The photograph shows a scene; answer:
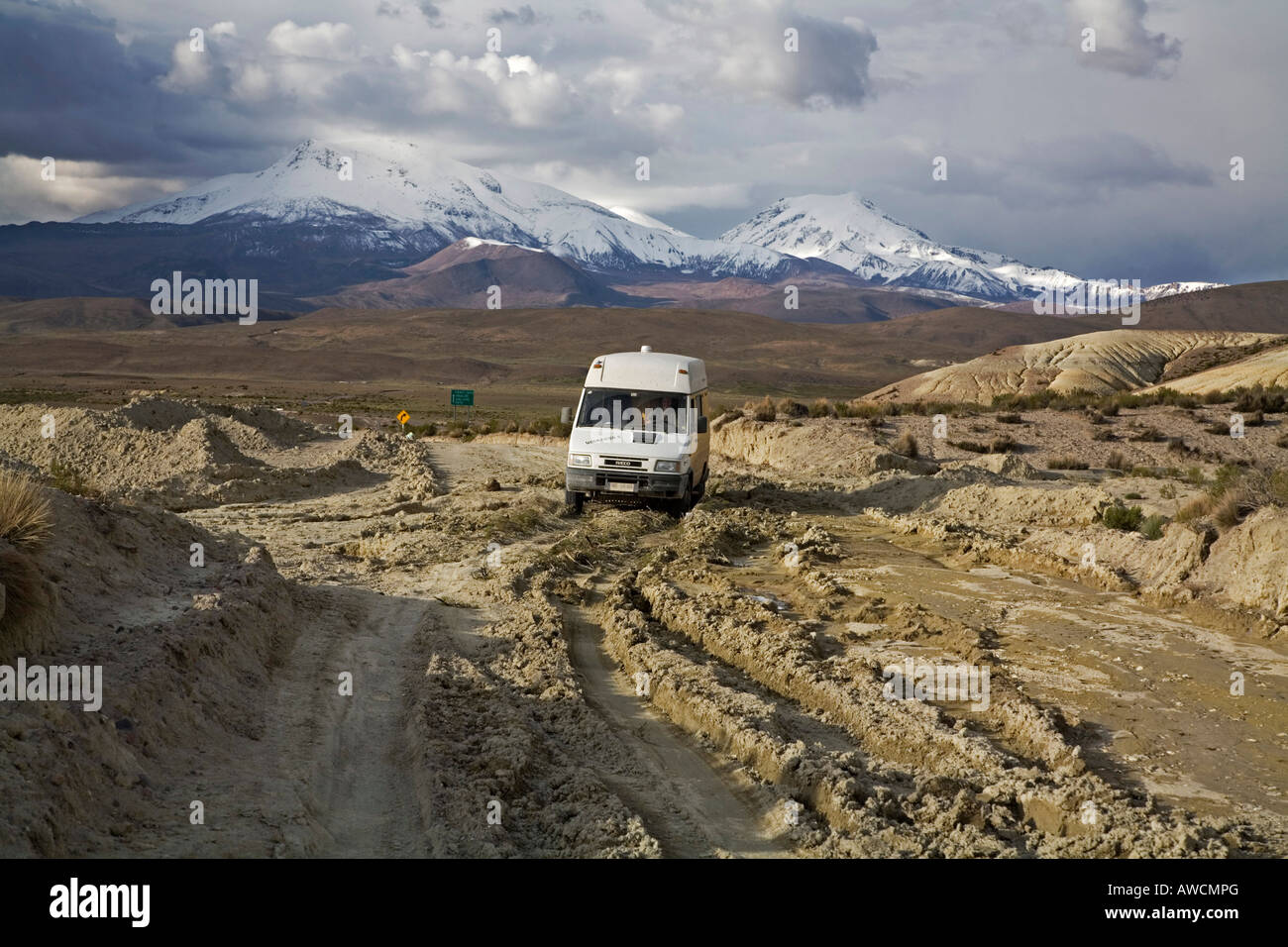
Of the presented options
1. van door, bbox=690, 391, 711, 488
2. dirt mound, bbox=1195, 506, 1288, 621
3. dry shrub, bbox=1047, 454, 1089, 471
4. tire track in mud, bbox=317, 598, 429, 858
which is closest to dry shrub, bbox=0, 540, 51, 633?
tire track in mud, bbox=317, 598, 429, 858

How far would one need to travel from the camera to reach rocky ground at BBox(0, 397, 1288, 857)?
20.3 feet

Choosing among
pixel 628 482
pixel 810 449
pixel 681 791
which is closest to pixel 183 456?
pixel 628 482

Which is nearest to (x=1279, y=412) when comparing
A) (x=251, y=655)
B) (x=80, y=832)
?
(x=251, y=655)

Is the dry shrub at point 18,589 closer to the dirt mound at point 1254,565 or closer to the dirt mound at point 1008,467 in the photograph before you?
the dirt mound at point 1254,565

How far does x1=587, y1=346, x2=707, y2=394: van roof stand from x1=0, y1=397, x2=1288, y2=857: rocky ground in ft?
8.67

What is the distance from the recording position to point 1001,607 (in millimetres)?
12500

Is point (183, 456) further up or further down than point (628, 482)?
further up

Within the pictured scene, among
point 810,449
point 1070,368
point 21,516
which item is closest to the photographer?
point 21,516

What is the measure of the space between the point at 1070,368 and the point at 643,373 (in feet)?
135

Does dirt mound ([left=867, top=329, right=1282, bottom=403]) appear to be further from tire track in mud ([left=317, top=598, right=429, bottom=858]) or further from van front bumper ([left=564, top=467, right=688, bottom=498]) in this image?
tire track in mud ([left=317, top=598, right=429, bottom=858])

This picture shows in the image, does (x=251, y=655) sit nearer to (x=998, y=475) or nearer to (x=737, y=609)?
(x=737, y=609)

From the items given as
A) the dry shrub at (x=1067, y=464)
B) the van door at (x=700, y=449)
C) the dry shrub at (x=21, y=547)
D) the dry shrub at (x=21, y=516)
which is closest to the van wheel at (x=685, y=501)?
the van door at (x=700, y=449)

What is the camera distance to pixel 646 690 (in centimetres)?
930

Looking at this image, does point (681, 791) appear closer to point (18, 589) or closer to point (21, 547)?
point (18, 589)
